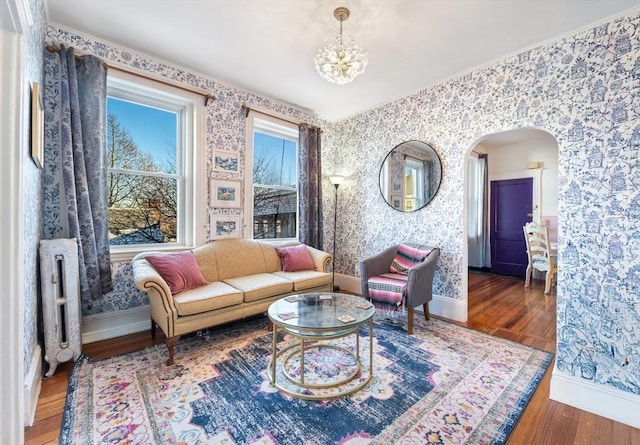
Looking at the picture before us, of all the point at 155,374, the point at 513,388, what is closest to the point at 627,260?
the point at 513,388

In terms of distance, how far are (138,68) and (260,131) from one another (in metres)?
1.48

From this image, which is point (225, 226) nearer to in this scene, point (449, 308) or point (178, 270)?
point (178, 270)

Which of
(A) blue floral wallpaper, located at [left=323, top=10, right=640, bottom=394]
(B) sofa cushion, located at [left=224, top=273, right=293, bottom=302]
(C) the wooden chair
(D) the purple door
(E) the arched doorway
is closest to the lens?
(A) blue floral wallpaper, located at [left=323, top=10, right=640, bottom=394]

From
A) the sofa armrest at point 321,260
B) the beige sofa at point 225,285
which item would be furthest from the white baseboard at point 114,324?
the sofa armrest at point 321,260

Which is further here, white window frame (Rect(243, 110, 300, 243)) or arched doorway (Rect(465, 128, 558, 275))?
arched doorway (Rect(465, 128, 558, 275))

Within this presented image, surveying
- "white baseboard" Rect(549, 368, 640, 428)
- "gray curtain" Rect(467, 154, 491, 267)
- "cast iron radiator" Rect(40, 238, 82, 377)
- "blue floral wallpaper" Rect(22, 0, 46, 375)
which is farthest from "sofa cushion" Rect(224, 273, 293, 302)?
"gray curtain" Rect(467, 154, 491, 267)

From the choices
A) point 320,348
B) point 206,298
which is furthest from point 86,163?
point 320,348

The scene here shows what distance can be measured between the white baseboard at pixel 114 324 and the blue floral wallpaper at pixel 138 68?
0.06 metres

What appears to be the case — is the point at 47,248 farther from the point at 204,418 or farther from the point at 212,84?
the point at 212,84

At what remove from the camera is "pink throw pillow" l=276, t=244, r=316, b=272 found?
11.1ft

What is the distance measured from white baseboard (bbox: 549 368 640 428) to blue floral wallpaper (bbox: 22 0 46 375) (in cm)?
331

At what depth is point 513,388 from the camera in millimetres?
1931

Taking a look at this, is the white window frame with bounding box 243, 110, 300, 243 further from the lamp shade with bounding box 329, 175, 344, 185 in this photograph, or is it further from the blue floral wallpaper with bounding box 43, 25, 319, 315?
the lamp shade with bounding box 329, 175, 344, 185

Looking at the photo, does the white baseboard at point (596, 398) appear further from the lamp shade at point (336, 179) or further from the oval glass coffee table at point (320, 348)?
the lamp shade at point (336, 179)
